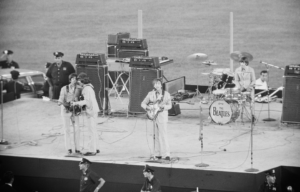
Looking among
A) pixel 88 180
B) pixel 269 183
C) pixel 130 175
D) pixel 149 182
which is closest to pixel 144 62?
pixel 130 175

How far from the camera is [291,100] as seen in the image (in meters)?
14.2

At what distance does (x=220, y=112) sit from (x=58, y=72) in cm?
404

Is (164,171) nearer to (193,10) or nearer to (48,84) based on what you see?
(48,84)

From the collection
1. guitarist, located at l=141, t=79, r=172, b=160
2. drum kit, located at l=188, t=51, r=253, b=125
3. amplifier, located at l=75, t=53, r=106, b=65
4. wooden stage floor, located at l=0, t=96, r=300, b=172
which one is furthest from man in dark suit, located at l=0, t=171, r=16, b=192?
amplifier, located at l=75, t=53, r=106, b=65

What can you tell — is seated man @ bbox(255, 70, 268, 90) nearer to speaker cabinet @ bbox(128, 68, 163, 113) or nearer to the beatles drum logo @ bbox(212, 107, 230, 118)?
the beatles drum logo @ bbox(212, 107, 230, 118)

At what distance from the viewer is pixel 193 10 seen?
59.3 ft

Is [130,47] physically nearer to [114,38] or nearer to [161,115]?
[114,38]

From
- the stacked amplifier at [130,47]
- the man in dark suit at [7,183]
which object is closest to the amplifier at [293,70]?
the stacked amplifier at [130,47]

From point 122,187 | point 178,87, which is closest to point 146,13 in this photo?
point 178,87

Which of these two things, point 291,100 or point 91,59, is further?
point 91,59

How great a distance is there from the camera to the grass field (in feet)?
56.7

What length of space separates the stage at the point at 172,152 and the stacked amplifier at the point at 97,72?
1.42 ft

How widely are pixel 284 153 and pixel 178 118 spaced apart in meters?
3.42

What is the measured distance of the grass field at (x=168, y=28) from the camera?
17281mm
